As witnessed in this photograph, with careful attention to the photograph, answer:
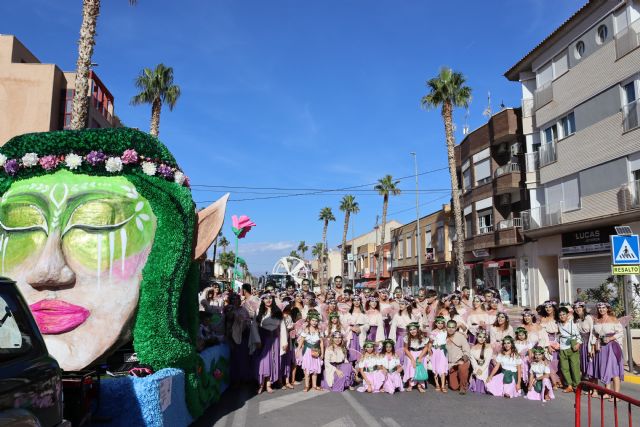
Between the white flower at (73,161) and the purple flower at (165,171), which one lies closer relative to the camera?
the white flower at (73,161)

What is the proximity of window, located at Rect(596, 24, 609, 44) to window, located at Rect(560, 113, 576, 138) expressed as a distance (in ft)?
10.9

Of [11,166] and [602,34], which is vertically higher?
[602,34]

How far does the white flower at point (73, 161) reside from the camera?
5648 millimetres

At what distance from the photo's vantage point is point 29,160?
5648 millimetres

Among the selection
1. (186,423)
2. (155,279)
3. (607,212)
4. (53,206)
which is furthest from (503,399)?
(607,212)

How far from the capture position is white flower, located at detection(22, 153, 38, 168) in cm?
564

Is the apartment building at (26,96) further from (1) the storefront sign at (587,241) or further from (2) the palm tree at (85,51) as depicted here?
(1) the storefront sign at (587,241)

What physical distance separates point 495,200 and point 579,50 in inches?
388

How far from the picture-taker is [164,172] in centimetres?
607

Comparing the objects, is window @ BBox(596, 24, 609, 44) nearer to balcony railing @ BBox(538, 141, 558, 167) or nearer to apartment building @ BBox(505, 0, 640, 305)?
apartment building @ BBox(505, 0, 640, 305)

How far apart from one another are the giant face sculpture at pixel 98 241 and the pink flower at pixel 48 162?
1 centimetres

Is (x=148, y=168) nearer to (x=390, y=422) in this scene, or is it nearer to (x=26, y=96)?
(x=390, y=422)

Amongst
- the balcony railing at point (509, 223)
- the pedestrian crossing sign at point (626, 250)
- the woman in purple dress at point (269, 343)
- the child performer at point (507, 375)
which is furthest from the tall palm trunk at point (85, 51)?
the balcony railing at point (509, 223)

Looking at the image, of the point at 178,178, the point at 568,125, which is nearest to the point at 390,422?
the point at 178,178
